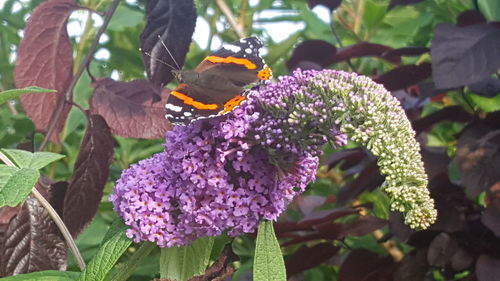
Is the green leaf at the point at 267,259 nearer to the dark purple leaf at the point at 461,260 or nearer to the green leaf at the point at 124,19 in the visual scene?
the dark purple leaf at the point at 461,260

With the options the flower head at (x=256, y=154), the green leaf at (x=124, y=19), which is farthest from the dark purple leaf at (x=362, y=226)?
the green leaf at (x=124, y=19)

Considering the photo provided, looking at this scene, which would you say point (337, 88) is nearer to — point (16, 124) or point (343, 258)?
point (343, 258)

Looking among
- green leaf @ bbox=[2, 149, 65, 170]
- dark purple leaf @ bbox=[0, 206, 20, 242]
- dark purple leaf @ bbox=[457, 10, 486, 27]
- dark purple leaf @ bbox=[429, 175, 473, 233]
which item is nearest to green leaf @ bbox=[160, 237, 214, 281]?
green leaf @ bbox=[2, 149, 65, 170]

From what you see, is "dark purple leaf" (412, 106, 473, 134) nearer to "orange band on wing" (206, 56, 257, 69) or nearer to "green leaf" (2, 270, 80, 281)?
"orange band on wing" (206, 56, 257, 69)

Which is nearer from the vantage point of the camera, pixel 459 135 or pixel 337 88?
pixel 337 88

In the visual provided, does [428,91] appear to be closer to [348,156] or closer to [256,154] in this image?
[348,156]

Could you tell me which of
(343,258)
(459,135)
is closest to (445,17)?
(459,135)

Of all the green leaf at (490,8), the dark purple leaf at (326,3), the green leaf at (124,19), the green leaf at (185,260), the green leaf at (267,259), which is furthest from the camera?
the green leaf at (124,19)

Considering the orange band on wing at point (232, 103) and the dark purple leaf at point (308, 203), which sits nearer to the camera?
the orange band on wing at point (232, 103)
